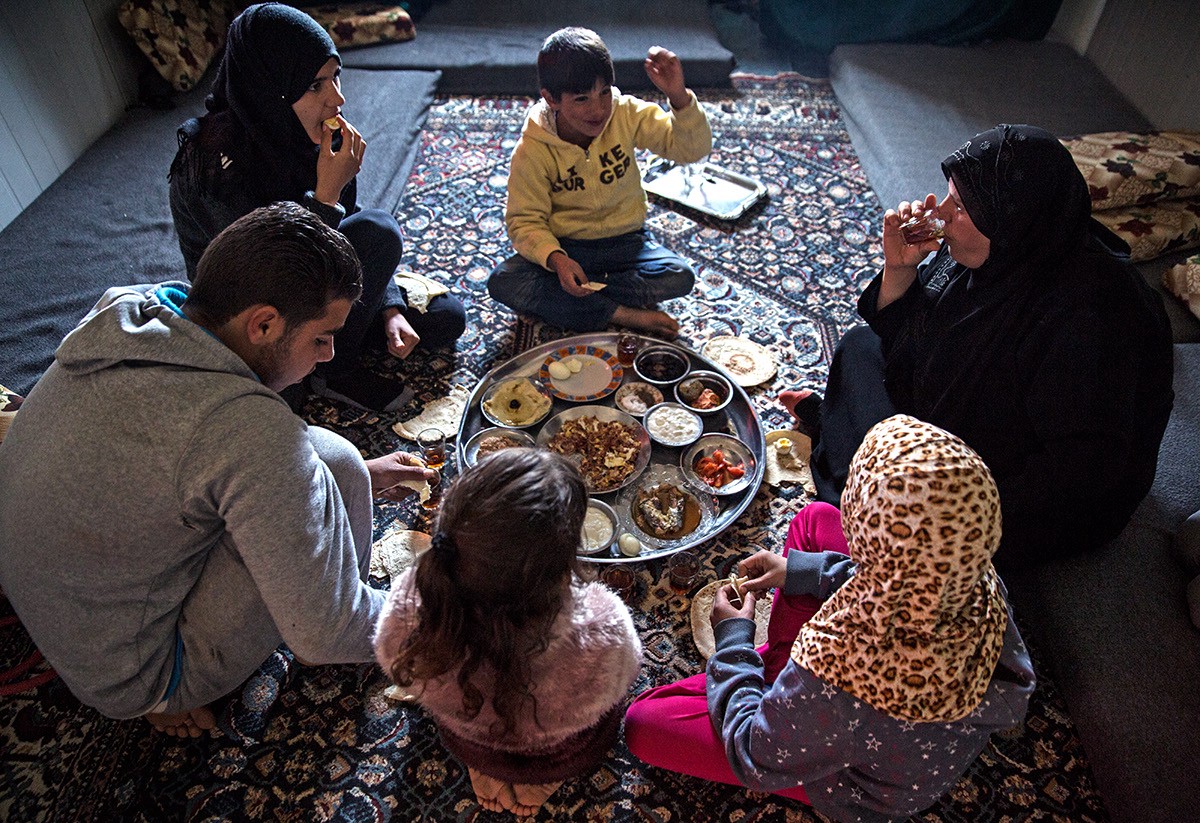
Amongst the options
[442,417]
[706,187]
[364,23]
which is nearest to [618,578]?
[442,417]

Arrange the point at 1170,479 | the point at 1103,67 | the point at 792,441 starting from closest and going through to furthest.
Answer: the point at 1170,479 → the point at 792,441 → the point at 1103,67

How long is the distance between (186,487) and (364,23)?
4536 mm

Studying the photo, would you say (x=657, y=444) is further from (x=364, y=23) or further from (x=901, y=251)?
(x=364, y=23)

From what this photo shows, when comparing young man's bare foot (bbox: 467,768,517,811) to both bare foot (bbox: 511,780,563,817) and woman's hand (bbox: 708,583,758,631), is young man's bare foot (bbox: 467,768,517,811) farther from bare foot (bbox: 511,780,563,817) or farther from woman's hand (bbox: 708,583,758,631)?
woman's hand (bbox: 708,583,758,631)

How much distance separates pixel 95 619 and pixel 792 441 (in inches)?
84.6

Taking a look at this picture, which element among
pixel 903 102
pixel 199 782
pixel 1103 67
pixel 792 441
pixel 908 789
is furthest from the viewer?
pixel 1103 67

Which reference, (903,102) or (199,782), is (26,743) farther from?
(903,102)

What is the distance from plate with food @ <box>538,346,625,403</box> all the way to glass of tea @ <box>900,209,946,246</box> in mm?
1104

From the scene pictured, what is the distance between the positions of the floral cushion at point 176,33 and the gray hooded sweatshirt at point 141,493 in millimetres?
3549

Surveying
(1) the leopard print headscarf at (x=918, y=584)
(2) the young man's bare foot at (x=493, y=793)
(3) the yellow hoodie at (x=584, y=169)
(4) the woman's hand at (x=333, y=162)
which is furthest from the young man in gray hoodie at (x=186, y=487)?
(3) the yellow hoodie at (x=584, y=169)

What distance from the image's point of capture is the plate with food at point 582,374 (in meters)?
2.78

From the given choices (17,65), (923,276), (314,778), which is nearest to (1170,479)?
(923,276)

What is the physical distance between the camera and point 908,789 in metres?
1.56

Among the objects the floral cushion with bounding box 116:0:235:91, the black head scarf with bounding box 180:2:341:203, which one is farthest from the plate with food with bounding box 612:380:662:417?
the floral cushion with bounding box 116:0:235:91
